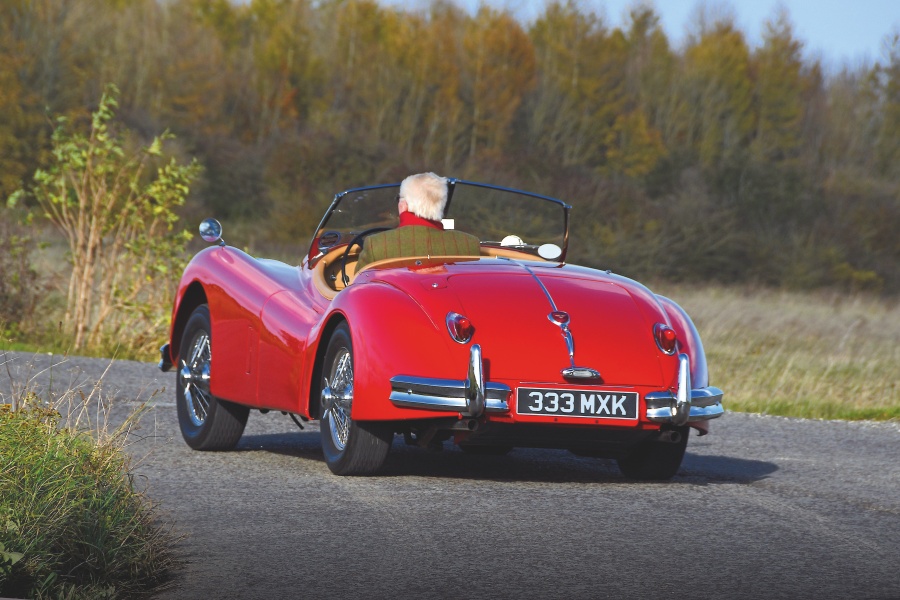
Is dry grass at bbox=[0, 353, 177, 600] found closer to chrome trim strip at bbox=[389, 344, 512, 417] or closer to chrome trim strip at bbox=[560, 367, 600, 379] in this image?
chrome trim strip at bbox=[389, 344, 512, 417]

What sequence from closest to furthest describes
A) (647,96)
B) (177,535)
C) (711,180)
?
1. (177,535)
2. (711,180)
3. (647,96)

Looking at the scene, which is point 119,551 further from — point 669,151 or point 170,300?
point 669,151

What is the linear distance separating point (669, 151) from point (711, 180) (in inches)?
217

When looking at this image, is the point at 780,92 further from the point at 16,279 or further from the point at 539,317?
the point at 539,317

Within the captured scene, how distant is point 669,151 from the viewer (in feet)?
204

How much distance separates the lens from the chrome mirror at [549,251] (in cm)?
745

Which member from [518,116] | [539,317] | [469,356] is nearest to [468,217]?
[539,317]

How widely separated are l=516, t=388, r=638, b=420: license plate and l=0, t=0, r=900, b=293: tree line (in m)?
31.1

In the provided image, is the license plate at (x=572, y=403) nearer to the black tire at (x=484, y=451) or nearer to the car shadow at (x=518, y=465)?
the car shadow at (x=518, y=465)

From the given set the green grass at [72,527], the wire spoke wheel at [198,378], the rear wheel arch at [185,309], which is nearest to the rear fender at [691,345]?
the green grass at [72,527]

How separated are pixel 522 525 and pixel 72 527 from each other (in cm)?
175

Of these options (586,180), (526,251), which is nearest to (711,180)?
(586,180)

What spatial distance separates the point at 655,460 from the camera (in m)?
6.99

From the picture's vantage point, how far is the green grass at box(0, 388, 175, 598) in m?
4.24
